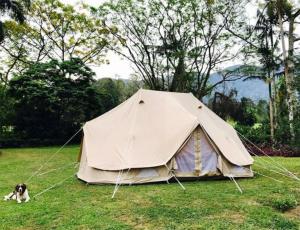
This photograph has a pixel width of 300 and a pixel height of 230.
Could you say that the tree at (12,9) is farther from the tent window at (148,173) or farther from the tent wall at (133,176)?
the tent window at (148,173)

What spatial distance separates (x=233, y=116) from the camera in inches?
Answer: 1204

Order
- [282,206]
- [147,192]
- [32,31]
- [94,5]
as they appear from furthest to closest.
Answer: [32,31] < [94,5] < [147,192] < [282,206]

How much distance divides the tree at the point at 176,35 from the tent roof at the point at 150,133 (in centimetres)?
1297

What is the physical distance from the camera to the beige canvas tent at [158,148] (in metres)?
10.0

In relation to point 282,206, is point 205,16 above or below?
above

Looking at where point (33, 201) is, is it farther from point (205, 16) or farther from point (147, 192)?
point (205, 16)

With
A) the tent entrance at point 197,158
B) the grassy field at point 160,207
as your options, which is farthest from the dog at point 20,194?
the tent entrance at point 197,158

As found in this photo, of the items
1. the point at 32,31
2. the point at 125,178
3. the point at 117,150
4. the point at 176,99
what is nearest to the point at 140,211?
the point at 125,178

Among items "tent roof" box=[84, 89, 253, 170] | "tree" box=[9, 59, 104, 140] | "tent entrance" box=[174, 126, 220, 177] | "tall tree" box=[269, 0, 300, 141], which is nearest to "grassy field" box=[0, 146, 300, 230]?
"tent entrance" box=[174, 126, 220, 177]

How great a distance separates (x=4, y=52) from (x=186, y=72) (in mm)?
15047

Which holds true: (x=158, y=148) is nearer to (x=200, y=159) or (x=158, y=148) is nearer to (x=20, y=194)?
(x=200, y=159)

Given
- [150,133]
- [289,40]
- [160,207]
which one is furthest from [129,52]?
[160,207]

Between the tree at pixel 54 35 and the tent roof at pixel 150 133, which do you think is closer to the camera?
the tent roof at pixel 150 133

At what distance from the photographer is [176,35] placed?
24734mm
